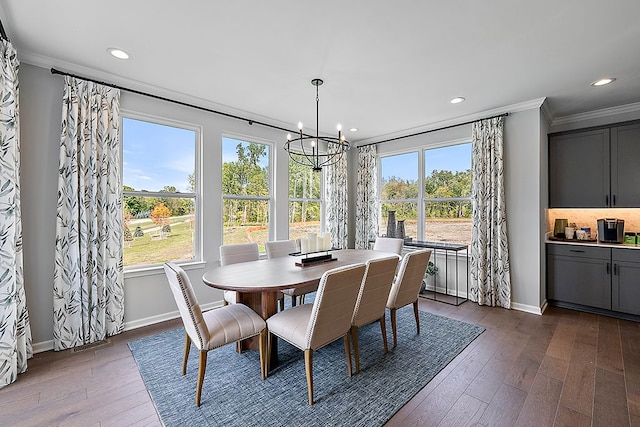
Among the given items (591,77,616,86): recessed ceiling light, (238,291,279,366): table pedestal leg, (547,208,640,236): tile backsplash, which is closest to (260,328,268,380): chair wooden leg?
(238,291,279,366): table pedestal leg

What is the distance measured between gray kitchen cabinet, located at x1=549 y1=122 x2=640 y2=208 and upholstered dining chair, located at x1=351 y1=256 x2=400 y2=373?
3.39 metres

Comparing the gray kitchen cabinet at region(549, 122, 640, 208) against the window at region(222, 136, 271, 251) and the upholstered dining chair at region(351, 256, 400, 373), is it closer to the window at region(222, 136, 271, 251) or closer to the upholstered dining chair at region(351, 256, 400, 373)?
the upholstered dining chair at region(351, 256, 400, 373)

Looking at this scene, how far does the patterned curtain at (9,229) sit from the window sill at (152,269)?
0.92m

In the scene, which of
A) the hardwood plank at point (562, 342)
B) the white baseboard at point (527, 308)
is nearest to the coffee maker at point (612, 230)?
the white baseboard at point (527, 308)

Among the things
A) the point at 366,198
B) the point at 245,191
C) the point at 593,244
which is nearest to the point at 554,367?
the point at 593,244

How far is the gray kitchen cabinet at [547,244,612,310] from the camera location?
3574 mm

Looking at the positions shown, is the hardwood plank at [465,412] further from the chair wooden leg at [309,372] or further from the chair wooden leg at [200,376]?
the chair wooden leg at [200,376]

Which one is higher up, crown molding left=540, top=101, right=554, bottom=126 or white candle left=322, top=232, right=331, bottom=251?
crown molding left=540, top=101, right=554, bottom=126

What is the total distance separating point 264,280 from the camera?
2.27 m

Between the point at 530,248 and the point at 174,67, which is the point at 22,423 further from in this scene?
the point at 530,248

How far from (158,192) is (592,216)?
6017 mm

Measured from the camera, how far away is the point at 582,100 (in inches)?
141

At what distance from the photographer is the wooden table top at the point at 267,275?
212 cm

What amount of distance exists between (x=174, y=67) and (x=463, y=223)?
438cm
